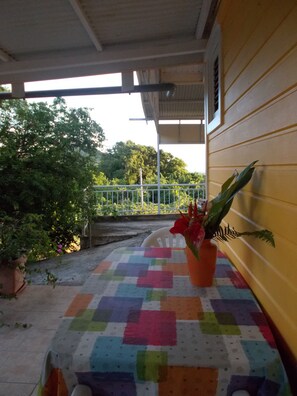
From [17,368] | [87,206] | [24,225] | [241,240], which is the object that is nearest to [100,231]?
[87,206]

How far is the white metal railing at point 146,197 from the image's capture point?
246 inches

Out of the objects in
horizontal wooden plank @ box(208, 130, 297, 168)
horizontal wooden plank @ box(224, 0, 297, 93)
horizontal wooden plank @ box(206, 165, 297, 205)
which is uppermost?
A: horizontal wooden plank @ box(224, 0, 297, 93)

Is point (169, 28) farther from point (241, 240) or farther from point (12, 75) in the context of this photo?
point (241, 240)

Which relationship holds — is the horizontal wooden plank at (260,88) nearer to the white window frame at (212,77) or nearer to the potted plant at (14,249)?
the white window frame at (212,77)

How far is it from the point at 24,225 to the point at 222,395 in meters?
2.36

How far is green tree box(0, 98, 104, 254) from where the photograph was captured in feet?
13.4

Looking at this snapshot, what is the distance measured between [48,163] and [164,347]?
4.01 metres

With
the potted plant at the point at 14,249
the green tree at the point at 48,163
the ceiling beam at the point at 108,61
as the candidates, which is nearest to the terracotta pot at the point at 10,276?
the potted plant at the point at 14,249

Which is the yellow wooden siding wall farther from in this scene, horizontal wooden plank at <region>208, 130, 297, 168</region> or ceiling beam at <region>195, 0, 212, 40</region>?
ceiling beam at <region>195, 0, 212, 40</region>

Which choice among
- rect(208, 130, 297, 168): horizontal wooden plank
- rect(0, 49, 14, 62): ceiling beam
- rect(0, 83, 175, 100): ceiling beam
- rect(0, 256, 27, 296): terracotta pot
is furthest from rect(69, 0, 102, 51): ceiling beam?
rect(0, 256, 27, 296): terracotta pot

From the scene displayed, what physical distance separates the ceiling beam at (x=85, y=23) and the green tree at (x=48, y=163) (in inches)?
88.3

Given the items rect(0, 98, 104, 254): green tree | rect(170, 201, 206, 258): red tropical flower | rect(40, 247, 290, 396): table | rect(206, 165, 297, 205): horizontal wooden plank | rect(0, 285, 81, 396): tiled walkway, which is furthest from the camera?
rect(0, 98, 104, 254): green tree

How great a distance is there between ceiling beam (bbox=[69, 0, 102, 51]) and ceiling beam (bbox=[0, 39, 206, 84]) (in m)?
0.17

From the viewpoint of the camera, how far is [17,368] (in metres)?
1.75
